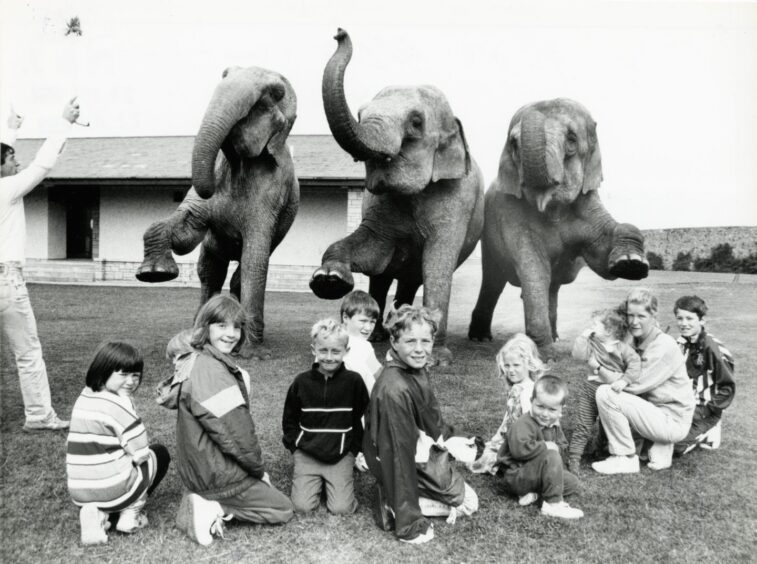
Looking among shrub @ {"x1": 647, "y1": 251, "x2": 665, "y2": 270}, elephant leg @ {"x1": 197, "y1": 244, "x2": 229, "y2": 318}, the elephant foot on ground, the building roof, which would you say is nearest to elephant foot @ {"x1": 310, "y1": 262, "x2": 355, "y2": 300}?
elephant leg @ {"x1": 197, "y1": 244, "x2": 229, "y2": 318}

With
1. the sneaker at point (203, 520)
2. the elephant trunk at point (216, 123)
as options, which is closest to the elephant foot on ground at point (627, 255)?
the elephant trunk at point (216, 123)

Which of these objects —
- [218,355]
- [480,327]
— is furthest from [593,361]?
[480,327]

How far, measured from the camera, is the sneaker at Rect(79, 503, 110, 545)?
282cm

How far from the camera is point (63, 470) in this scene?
Answer: 11.8 feet

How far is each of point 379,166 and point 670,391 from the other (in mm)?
3172

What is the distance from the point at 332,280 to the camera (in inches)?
239

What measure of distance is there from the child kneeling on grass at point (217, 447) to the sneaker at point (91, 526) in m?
0.34

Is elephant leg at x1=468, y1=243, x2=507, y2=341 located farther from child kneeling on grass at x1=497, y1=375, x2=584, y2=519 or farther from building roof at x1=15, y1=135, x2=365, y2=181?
building roof at x1=15, y1=135, x2=365, y2=181

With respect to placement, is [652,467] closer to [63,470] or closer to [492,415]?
[492,415]

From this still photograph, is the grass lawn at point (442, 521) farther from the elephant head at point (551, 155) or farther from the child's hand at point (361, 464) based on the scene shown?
the elephant head at point (551, 155)

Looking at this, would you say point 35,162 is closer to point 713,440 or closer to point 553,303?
point 713,440

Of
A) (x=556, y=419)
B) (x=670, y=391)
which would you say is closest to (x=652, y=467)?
(x=670, y=391)

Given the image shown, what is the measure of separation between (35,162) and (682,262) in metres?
22.0

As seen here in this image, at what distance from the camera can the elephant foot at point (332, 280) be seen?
6.08 metres
